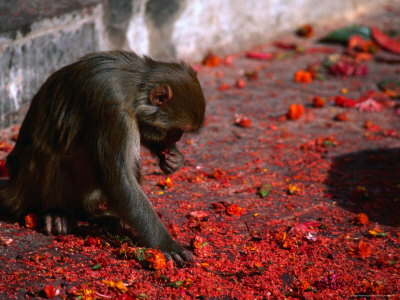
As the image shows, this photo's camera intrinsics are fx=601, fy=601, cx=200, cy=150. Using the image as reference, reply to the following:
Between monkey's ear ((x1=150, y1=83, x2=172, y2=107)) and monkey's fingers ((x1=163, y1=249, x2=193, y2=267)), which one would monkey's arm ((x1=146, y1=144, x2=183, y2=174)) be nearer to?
monkey's ear ((x1=150, y1=83, x2=172, y2=107))

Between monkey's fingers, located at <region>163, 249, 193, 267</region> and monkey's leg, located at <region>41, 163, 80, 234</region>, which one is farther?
monkey's leg, located at <region>41, 163, 80, 234</region>

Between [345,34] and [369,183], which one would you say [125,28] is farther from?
[345,34]

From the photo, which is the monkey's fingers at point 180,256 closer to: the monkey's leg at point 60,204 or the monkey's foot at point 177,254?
the monkey's foot at point 177,254

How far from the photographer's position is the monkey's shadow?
4.87 m

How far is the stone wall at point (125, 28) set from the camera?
564 cm

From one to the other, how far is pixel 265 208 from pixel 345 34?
5357 millimetres

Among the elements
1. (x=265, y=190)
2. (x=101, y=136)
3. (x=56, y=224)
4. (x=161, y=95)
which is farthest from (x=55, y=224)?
(x=265, y=190)

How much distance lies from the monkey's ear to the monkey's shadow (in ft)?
6.06

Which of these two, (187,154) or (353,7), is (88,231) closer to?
(187,154)

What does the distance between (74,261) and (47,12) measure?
2926 millimetres

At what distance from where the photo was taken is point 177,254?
152 inches

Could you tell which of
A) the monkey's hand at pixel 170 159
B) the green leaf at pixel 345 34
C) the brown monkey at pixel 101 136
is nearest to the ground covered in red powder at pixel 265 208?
the brown monkey at pixel 101 136

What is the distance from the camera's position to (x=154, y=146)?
172 inches

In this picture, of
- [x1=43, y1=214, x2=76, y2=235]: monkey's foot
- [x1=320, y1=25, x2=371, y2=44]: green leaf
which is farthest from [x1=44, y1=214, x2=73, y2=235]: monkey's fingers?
[x1=320, y1=25, x2=371, y2=44]: green leaf
